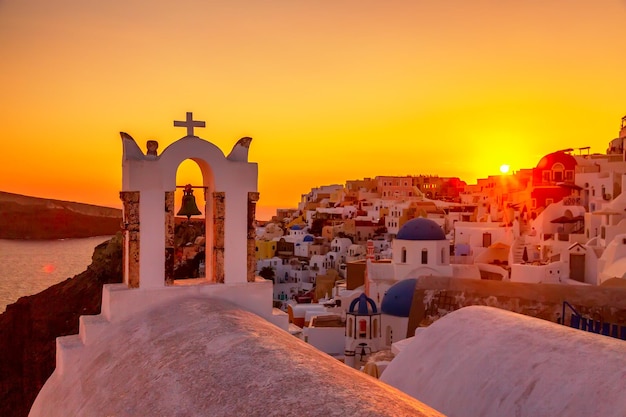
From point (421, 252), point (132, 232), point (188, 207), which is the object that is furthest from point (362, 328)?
point (132, 232)

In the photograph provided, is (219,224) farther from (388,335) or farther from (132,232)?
(388,335)

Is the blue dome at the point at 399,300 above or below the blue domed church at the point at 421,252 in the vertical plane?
below

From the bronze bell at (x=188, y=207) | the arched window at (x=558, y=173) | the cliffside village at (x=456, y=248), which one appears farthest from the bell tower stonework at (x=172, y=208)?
the arched window at (x=558, y=173)

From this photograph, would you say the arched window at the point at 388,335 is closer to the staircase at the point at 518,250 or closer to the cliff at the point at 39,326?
the cliff at the point at 39,326

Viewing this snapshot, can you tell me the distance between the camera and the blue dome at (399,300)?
66.8 ft

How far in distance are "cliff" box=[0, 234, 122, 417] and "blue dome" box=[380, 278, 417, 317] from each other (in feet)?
32.5

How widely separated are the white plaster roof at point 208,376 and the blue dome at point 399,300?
1604 centimetres

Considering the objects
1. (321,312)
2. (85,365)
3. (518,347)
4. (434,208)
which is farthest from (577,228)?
(85,365)

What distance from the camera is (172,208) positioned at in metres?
5.38

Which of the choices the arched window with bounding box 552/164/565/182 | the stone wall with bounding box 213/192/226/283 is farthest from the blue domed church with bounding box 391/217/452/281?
the stone wall with bounding box 213/192/226/283

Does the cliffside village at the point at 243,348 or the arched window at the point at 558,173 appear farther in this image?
the arched window at the point at 558,173

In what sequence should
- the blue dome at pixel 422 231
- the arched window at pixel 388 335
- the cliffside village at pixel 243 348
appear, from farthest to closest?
the blue dome at pixel 422 231, the arched window at pixel 388 335, the cliffside village at pixel 243 348

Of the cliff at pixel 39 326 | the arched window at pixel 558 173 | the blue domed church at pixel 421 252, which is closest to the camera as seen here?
the cliff at pixel 39 326

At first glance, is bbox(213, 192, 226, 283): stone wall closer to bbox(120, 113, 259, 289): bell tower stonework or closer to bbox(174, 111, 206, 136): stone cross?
bbox(120, 113, 259, 289): bell tower stonework
